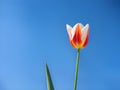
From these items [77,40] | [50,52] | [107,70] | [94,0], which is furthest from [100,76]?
[77,40]

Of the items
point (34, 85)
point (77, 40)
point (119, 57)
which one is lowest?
point (77, 40)

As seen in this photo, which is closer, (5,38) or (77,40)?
(77,40)

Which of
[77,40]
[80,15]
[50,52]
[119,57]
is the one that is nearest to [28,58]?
[50,52]

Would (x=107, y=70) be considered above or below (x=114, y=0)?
below

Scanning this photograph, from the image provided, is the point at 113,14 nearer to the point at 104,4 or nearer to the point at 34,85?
the point at 104,4

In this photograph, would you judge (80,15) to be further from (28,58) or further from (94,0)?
(28,58)

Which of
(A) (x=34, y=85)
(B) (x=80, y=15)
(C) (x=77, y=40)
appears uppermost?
(B) (x=80, y=15)

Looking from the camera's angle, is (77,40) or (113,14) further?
(113,14)

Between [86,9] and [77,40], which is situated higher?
[86,9]
